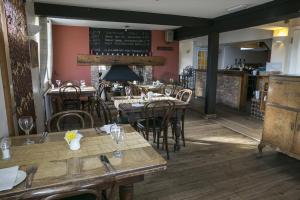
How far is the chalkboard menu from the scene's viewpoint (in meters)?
6.66

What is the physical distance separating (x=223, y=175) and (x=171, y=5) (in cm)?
299

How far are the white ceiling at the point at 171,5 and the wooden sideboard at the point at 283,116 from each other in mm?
1577

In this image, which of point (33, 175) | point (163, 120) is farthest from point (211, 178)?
point (33, 175)

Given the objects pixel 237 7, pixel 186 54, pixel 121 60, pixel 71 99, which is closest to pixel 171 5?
pixel 237 7

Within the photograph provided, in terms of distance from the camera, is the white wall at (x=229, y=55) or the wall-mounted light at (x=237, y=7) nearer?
the wall-mounted light at (x=237, y=7)

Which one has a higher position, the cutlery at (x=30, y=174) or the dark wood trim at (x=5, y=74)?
the dark wood trim at (x=5, y=74)

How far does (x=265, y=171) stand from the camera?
8.89 ft

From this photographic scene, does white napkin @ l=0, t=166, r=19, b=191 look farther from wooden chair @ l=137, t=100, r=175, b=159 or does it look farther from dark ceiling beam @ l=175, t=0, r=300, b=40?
dark ceiling beam @ l=175, t=0, r=300, b=40

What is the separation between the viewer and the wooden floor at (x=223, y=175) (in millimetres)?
2242

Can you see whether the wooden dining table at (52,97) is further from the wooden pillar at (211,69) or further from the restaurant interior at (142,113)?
the wooden pillar at (211,69)

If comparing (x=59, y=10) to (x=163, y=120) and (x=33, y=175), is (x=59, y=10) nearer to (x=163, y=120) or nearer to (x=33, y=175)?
(x=163, y=120)

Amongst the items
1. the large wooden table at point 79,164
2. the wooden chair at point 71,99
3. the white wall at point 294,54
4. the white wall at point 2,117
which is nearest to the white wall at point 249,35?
the white wall at point 294,54

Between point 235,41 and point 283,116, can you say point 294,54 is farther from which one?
point 283,116

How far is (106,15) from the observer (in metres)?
4.22
